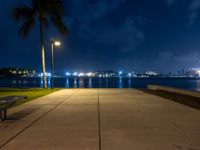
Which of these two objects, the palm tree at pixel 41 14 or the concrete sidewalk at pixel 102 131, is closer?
the concrete sidewalk at pixel 102 131

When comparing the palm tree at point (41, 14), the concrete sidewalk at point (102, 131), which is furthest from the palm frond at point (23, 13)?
the concrete sidewalk at point (102, 131)

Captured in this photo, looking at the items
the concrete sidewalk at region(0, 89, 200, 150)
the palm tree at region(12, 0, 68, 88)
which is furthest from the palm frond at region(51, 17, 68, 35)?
the concrete sidewalk at region(0, 89, 200, 150)

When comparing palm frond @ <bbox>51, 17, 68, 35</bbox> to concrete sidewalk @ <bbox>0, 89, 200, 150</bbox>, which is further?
palm frond @ <bbox>51, 17, 68, 35</bbox>

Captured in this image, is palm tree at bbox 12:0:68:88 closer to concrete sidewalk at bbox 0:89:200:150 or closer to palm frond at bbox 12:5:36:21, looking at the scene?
palm frond at bbox 12:5:36:21

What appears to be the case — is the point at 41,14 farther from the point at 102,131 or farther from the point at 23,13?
the point at 102,131

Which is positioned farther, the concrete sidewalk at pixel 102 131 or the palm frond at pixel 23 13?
the palm frond at pixel 23 13

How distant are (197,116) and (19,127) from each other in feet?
21.8

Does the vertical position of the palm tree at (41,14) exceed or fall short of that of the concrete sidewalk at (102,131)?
it exceeds it

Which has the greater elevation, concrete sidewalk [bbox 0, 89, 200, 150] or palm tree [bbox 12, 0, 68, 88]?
palm tree [bbox 12, 0, 68, 88]

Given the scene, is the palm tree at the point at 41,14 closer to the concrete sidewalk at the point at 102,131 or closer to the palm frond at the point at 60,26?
the palm frond at the point at 60,26

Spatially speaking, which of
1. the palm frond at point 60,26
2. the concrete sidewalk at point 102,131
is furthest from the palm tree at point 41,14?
the concrete sidewalk at point 102,131

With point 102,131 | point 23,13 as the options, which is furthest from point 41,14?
point 102,131

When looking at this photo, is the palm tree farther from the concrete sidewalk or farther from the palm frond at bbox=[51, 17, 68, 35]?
the concrete sidewalk

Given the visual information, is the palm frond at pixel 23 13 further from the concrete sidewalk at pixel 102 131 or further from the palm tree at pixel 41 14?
the concrete sidewalk at pixel 102 131
